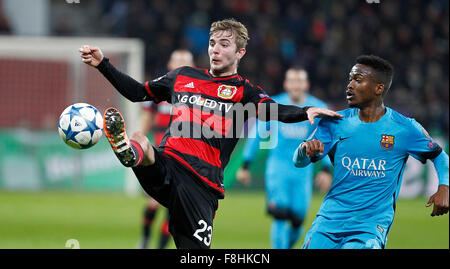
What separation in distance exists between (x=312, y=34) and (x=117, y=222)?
9.52 meters

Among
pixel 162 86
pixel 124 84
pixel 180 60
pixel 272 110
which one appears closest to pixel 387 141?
pixel 272 110

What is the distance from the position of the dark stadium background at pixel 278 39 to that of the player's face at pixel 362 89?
35.6 ft

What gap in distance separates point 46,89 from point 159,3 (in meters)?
3.88

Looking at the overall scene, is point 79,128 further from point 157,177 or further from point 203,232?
point 203,232

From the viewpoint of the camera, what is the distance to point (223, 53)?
5.39 metres

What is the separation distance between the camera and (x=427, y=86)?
1822 cm

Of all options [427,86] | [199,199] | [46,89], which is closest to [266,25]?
[427,86]

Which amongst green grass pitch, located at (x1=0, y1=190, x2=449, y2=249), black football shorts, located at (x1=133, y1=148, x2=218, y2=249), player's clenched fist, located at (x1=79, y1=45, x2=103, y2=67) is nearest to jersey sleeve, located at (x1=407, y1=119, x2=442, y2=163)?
black football shorts, located at (x1=133, y1=148, x2=218, y2=249)

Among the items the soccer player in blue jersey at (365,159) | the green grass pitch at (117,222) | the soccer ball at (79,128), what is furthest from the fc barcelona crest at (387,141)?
the green grass pitch at (117,222)

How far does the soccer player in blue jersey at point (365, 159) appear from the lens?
490 centimetres

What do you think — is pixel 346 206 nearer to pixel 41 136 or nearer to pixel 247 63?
pixel 41 136

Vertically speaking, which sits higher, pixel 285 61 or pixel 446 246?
pixel 285 61

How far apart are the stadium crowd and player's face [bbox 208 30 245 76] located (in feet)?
38.3

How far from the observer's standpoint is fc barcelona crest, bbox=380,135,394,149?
5.05 metres
